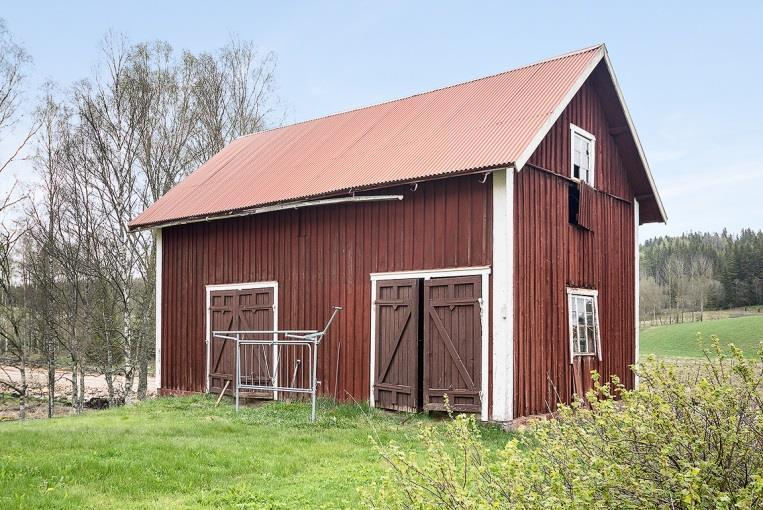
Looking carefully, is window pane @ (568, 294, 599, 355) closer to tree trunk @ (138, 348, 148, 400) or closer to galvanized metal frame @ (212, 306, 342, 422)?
galvanized metal frame @ (212, 306, 342, 422)

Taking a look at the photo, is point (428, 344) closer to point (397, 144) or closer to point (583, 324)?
point (583, 324)

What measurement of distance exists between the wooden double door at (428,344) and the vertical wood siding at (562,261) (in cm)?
74

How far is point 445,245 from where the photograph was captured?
12523mm

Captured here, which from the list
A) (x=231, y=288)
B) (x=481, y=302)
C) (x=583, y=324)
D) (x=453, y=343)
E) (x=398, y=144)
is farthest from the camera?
(x=231, y=288)

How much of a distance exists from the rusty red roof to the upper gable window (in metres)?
1.20

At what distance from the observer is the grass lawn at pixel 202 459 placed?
743 centimetres

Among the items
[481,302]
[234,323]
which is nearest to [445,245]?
[481,302]

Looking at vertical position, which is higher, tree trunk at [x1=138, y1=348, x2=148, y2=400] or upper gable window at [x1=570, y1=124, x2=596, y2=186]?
upper gable window at [x1=570, y1=124, x2=596, y2=186]

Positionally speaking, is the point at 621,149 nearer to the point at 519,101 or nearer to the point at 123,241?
the point at 519,101

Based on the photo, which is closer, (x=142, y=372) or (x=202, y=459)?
(x=202, y=459)

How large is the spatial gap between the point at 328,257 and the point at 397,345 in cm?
236

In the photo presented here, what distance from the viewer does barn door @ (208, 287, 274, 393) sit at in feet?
49.9

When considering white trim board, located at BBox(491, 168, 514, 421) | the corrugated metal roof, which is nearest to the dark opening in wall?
the corrugated metal roof

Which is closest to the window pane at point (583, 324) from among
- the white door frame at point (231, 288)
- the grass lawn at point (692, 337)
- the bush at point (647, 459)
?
the white door frame at point (231, 288)
